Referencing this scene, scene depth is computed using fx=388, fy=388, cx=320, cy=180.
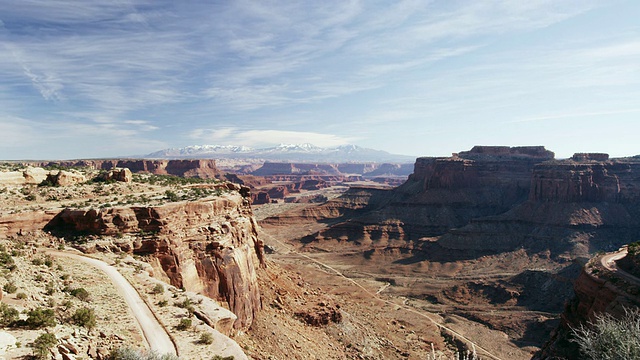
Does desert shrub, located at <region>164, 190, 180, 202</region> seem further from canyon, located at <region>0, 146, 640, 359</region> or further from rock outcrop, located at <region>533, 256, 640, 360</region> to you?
rock outcrop, located at <region>533, 256, 640, 360</region>

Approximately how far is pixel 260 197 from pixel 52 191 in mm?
150829

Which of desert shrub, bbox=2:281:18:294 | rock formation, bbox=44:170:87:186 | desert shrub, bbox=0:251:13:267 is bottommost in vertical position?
desert shrub, bbox=2:281:18:294

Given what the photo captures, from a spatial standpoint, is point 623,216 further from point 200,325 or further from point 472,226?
point 200,325

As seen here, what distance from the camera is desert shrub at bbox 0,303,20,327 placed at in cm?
1302

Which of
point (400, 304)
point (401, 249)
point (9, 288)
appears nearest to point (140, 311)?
point (9, 288)

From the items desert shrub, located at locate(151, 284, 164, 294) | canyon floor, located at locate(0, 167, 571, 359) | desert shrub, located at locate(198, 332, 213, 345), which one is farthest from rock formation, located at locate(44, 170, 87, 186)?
desert shrub, located at locate(198, 332, 213, 345)

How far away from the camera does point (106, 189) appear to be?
3158cm

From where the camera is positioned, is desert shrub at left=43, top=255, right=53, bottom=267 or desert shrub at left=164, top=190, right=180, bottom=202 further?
desert shrub at left=164, top=190, right=180, bottom=202

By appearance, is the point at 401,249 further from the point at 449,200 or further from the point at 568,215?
the point at 568,215

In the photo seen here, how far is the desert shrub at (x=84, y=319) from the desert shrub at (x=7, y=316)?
1811 mm

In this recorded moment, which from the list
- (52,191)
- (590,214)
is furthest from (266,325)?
(590,214)

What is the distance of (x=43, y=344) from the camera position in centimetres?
1188

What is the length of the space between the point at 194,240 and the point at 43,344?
14.0 meters

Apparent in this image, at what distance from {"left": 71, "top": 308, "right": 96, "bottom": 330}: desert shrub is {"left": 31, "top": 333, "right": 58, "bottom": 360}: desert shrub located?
6.86 ft
